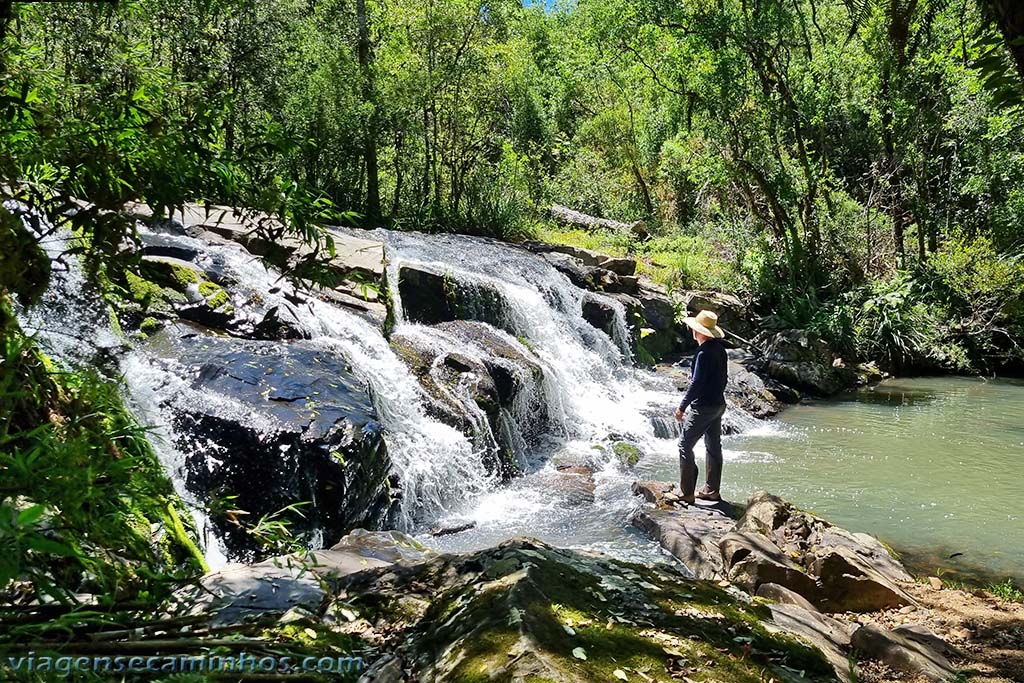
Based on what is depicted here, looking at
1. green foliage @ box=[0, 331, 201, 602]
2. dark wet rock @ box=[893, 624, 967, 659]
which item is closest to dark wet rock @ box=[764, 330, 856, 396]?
dark wet rock @ box=[893, 624, 967, 659]

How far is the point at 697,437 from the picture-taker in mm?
6980

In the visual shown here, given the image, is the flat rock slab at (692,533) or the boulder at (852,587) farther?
the flat rock slab at (692,533)

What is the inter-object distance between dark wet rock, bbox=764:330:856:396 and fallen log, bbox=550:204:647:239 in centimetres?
690

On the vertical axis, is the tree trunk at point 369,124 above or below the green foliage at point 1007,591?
above

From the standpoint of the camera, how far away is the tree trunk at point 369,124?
660 inches

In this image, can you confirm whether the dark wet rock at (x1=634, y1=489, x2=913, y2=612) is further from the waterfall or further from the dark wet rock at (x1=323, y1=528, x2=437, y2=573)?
the waterfall

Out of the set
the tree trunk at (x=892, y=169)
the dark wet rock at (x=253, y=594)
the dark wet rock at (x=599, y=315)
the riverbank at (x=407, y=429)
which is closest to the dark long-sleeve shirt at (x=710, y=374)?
the riverbank at (x=407, y=429)

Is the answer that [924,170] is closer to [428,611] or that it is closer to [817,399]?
[817,399]

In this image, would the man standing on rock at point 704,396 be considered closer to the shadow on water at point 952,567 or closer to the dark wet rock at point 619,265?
the shadow on water at point 952,567

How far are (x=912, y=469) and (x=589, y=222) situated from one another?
44.8 feet

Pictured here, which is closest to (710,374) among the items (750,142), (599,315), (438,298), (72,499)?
(438,298)

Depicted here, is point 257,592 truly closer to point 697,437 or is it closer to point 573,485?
point 697,437

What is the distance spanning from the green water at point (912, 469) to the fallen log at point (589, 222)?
916cm

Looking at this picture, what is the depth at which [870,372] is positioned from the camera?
53.1 feet
